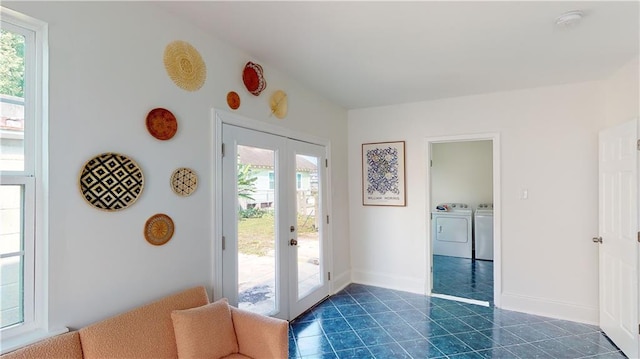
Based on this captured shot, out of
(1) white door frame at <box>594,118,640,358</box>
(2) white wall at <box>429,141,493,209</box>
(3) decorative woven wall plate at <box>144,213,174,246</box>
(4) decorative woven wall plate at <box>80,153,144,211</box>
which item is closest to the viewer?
(4) decorative woven wall plate at <box>80,153,144,211</box>

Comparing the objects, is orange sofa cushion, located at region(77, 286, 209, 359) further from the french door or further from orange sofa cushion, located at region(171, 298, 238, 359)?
the french door

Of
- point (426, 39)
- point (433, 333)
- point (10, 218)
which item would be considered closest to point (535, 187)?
point (433, 333)

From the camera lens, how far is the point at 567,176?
128 inches

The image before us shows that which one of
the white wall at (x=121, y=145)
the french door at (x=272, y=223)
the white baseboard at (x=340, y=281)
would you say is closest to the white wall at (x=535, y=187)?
the white baseboard at (x=340, y=281)

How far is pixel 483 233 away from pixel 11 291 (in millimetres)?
5755

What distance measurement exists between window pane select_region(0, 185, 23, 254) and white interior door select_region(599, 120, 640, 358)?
3.87 metres

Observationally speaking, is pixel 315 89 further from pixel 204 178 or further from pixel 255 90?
pixel 204 178

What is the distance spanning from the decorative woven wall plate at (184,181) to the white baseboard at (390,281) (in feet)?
9.64

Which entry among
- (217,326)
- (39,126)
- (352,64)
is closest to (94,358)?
(217,326)

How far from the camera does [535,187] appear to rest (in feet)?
11.1

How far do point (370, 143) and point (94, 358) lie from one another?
3599 millimetres

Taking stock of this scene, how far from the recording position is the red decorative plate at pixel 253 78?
256 cm

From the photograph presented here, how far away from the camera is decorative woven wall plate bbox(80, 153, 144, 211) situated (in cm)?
156

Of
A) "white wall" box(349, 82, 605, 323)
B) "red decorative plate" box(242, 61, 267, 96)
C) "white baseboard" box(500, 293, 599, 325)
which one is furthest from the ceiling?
"white baseboard" box(500, 293, 599, 325)
